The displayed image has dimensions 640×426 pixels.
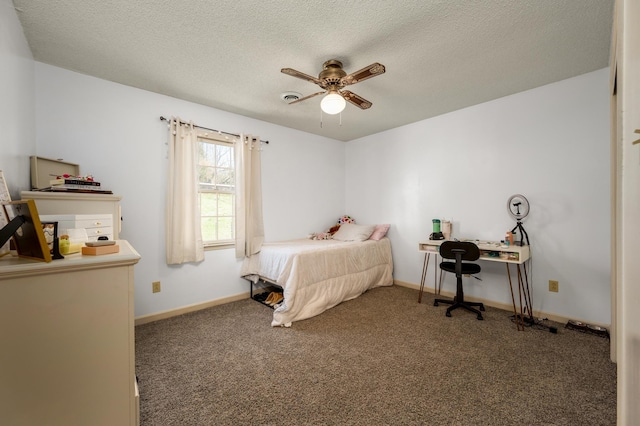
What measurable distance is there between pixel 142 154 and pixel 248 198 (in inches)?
47.9

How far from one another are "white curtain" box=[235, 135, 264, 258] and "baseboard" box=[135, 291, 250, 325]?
54cm

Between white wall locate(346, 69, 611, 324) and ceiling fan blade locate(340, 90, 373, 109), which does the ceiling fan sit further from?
white wall locate(346, 69, 611, 324)

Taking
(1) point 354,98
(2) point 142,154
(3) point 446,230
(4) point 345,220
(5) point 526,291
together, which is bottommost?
(5) point 526,291

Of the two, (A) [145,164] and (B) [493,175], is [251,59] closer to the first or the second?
(A) [145,164]

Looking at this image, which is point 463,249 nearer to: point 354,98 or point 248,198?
point 354,98

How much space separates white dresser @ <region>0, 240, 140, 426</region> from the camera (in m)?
0.88

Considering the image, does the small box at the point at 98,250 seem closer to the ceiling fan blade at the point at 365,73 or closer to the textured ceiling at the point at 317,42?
the textured ceiling at the point at 317,42

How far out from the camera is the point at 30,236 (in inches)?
39.1

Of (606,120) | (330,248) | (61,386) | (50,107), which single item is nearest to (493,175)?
(606,120)

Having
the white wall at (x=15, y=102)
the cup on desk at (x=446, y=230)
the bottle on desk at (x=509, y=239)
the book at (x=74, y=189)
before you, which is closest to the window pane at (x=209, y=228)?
the book at (x=74, y=189)

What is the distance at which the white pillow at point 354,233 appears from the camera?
3.91m

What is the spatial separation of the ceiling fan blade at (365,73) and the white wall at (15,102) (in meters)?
2.09

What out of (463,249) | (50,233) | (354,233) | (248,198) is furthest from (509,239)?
(50,233)

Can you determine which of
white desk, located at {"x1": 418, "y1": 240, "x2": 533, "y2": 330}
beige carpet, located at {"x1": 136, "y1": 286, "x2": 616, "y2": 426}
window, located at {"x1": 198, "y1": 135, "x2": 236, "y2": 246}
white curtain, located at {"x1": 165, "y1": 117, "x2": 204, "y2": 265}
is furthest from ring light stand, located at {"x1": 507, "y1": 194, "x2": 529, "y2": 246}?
white curtain, located at {"x1": 165, "y1": 117, "x2": 204, "y2": 265}
